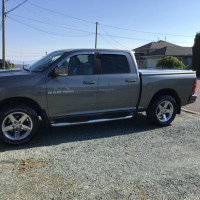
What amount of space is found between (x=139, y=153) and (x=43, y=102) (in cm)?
210

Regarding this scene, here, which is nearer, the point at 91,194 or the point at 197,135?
the point at 91,194

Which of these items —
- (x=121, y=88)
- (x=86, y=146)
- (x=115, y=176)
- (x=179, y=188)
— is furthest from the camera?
(x=121, y=88)

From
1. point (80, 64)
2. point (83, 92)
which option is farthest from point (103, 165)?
point (80, 64)

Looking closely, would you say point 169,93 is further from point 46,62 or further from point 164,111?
point 46,62

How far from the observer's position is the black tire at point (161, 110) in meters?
A: 5.34

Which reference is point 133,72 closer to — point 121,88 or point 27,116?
point 121,88

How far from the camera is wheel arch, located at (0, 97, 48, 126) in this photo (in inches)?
158

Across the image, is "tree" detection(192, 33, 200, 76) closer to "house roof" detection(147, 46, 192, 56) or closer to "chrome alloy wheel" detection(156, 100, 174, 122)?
"house roof" detection(147, 46, 192, 56)

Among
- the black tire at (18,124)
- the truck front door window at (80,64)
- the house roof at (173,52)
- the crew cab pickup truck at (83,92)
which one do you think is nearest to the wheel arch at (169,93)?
A: the crew cab pickup truck at (83,92)

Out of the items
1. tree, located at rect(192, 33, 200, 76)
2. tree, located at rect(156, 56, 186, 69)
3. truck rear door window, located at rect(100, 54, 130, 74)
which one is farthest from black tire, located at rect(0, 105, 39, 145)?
tree, located at rect(192, 33, 200, 76)

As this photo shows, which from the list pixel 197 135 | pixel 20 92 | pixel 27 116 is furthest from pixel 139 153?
pixel 20 92

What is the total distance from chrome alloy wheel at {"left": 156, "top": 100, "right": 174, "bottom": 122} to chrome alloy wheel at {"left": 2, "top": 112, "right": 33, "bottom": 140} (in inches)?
126

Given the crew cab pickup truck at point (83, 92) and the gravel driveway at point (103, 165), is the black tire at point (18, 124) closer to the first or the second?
the crew cab pickup truck at point (83, 92)

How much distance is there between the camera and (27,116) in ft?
13.4
